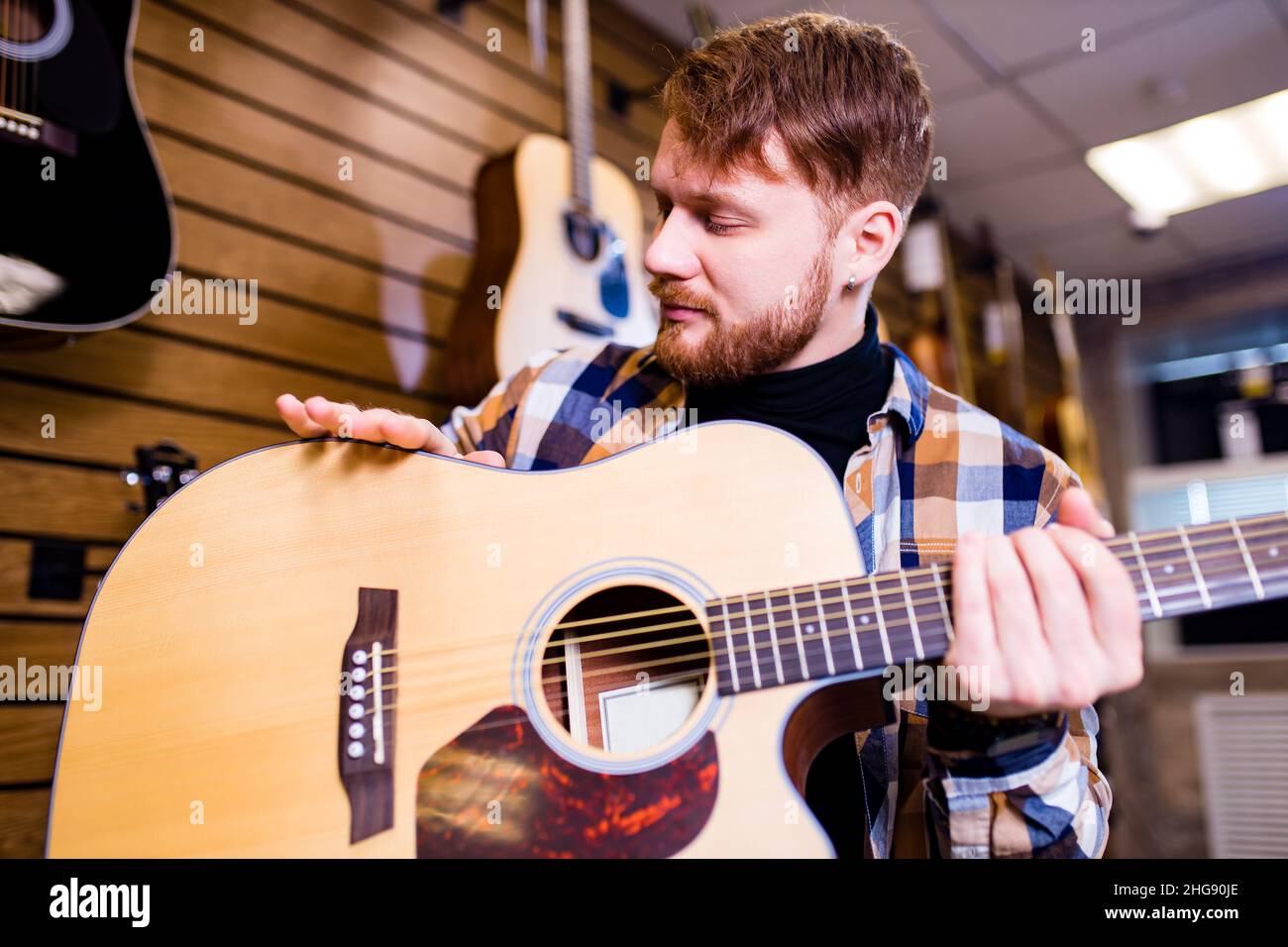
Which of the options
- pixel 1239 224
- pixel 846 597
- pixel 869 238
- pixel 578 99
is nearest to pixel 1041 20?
pixel 578 99

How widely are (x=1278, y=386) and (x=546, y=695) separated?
19.7 feet

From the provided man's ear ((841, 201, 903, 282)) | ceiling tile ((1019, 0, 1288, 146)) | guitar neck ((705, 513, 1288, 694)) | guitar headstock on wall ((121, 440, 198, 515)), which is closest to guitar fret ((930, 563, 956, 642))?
guitar neck ((705, 513, 1288, 694))

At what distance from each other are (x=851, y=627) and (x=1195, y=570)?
0.32 metres

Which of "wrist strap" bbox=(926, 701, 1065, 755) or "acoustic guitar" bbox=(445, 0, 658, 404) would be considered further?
"acoustic guitar" bbox=(445, 0, 658, 404)

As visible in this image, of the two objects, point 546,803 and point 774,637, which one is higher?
point 774,637

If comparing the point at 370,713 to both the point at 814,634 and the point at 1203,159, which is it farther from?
the point at 1203,159

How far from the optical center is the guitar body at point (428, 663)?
0.86m

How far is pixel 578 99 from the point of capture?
2.41 meters

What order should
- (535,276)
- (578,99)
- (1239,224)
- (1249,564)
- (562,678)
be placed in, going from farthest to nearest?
1. (1239,224)
2. (578,99)
3. (535,276)
4. (562,678)
5. (1249,564)

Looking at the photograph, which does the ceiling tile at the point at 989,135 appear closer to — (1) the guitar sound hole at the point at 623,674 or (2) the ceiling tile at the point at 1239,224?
(2) the ceiling tile at the point at 1239,224

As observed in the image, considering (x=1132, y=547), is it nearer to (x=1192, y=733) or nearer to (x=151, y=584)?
(x=151, y=584)

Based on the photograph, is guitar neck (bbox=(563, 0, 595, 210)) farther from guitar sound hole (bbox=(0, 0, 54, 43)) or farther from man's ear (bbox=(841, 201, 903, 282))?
guitar sound hole (bbox=(0, 0, 54, 43))

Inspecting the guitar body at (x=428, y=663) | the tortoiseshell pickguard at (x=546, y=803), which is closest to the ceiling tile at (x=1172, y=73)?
the guitar body at (x=428, y=663)

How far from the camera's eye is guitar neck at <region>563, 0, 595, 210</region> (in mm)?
2283
